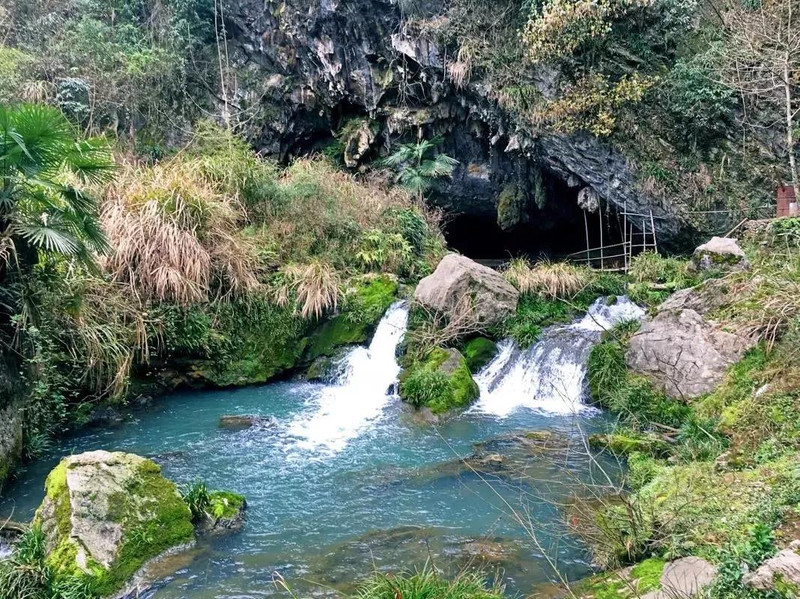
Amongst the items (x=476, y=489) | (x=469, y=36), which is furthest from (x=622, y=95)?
(x=476, y=489)

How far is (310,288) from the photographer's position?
10.4 meters

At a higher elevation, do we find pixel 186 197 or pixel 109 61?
pixel 109 61

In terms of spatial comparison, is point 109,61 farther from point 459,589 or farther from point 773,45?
point 459,589

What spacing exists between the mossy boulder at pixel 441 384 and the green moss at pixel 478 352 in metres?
0.64

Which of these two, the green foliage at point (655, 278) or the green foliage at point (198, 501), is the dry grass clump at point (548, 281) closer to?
the green foliage at point (655, 278)

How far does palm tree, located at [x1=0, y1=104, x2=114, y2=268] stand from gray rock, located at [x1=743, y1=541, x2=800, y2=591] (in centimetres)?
597

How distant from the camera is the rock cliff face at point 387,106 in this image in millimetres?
13367

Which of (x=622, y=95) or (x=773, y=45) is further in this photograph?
(x=622, y=95)

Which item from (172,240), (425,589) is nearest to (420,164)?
(172,240)

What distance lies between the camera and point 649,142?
12.8 meters

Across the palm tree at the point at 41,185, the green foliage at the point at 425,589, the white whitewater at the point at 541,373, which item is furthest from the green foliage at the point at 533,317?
the palm tree at the point at 41,185

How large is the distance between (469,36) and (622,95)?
3.87m

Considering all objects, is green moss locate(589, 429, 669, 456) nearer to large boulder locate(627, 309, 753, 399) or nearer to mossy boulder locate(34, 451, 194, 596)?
large boulder locate(627, 309, 753, 399)

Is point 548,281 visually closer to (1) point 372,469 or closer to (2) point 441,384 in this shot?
(2) point 441,384
